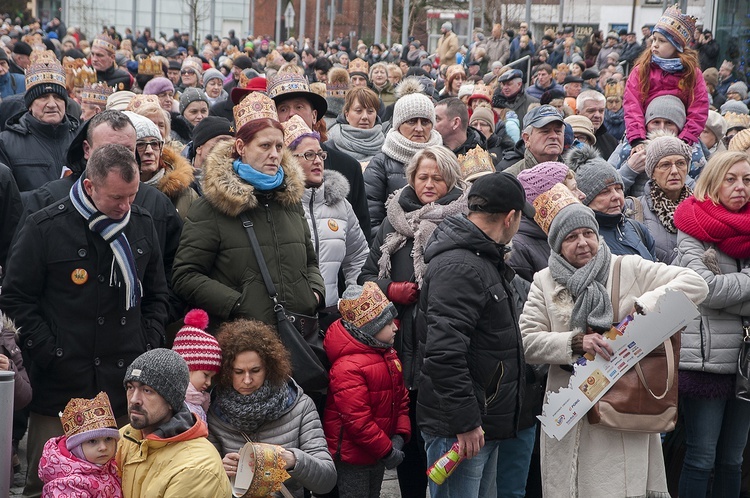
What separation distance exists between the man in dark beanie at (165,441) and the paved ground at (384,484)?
2.06 m

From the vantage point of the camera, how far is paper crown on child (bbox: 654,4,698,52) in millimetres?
8383

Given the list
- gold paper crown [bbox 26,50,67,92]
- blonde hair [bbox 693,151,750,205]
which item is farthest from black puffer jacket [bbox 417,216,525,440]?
gold paper crown [bbox 26,50,67,92]

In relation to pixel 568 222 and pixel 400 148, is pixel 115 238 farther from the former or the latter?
pixel 400 148

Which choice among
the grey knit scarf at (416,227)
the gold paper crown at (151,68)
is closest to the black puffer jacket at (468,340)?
the grey knit scarf at (416,227)

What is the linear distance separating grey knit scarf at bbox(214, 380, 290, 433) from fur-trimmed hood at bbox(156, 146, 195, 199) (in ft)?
4.95

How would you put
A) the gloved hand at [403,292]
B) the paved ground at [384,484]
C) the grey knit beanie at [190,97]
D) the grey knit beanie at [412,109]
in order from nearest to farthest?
the gloved hand at [403,292] → the paved ground at [384,484] → the grey knit beanie at [412,109] → the grey knit beanie at [190,97]

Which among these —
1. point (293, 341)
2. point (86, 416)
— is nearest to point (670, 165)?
point (293, 341)

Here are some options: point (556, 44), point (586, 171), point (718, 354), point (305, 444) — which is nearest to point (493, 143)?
point (586, 171)

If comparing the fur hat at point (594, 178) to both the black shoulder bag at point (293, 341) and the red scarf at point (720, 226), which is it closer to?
the red scarf at point (720, 226)

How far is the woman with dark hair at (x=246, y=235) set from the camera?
5.19 m

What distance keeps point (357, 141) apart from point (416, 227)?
2639mm

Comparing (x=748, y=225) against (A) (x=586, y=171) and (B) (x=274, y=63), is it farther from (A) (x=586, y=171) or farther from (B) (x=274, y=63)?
(B) (x=274, y=63)

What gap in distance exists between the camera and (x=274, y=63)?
1831 centimetres

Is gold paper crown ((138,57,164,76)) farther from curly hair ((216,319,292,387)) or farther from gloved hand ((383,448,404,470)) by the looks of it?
curly hair ((216,319,292,387))
